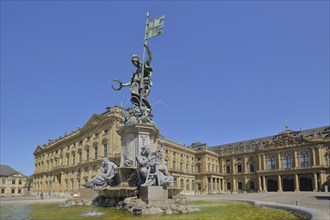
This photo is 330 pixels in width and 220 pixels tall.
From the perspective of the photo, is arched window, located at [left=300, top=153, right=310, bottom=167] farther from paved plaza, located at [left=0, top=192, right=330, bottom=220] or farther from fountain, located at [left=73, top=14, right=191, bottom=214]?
fountain, located at [left=73, top=14, right=191, bottom=214]

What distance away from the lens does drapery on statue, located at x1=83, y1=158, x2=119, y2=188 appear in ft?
46.6

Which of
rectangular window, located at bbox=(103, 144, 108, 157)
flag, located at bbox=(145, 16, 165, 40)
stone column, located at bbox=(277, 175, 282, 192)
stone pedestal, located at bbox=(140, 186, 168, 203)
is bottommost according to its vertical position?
stone column, located at bbox=(277, 175, 282, 192)

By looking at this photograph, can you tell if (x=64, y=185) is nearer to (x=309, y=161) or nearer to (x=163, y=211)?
(x=309, y=161)

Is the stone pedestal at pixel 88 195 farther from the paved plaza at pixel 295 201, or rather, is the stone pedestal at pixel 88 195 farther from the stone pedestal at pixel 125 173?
the paved plaza at pixel 295 201

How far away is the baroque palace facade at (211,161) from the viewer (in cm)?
6675

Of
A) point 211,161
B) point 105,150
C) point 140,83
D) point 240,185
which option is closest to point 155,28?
point 140,83

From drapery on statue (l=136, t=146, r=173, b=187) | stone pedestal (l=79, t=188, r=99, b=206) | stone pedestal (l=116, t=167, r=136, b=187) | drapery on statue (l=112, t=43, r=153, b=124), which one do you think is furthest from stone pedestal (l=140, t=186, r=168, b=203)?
drapery on statue (l=112, t=43, r=153, b=124)

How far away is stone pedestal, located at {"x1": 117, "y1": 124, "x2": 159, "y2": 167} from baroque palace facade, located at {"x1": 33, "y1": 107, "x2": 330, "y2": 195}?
43.0 metres

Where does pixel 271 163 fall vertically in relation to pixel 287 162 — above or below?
below

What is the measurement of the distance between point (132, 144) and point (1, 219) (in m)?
6.54

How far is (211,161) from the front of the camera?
90.0m

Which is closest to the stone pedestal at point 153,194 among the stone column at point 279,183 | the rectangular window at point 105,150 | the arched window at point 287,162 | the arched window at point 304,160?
the rectangular window at point 105,150

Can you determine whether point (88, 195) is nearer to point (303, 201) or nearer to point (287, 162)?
point (303, 201)

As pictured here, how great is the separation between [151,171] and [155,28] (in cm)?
861
